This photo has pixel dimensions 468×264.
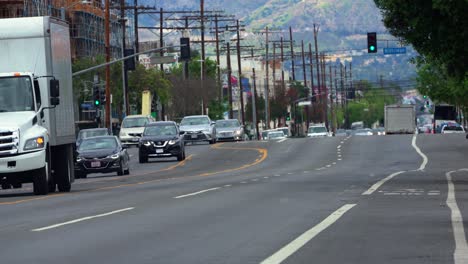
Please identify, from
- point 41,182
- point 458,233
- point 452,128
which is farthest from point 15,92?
point 452,128

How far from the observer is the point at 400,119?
10669cm

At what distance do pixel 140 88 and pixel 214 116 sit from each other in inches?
1250

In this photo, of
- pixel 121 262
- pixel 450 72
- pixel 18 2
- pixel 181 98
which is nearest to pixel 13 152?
pixel 450 72

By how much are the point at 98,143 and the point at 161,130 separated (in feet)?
38.4

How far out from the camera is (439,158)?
55562mm

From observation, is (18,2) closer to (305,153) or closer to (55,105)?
(305,153)

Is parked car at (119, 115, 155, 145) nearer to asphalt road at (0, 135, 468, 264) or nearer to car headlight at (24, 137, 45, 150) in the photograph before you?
asphalt road at (0, 135, 468, 264)

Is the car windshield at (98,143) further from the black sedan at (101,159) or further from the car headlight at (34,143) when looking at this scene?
the car headlight at (34,143)

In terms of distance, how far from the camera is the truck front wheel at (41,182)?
2959 centimetres

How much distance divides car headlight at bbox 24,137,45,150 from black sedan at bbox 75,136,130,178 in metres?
17.1

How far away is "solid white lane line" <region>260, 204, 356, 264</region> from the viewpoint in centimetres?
1340

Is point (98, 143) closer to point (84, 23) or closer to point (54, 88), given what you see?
point (54, 88)

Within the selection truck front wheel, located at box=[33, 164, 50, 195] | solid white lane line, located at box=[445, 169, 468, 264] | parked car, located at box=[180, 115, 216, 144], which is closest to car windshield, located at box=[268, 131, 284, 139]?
parked car, located at box=[180, 115, 216, 144]

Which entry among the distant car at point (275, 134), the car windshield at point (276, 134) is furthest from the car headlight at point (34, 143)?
the car windshield at point (276, 134)
